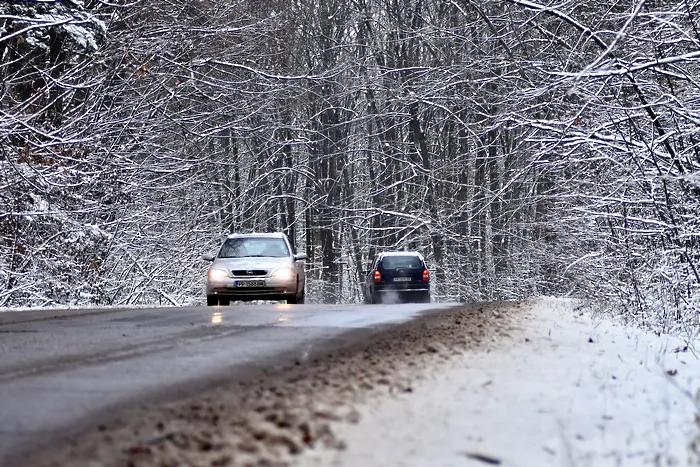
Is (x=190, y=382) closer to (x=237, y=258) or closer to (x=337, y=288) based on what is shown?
(x=237, y=258)

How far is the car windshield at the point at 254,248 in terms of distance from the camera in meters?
24.4

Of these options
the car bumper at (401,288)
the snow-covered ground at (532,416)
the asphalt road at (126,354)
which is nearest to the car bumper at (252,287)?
the asphalt road at (126,354)

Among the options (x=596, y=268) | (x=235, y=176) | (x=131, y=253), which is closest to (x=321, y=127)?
(x=235, y=176)

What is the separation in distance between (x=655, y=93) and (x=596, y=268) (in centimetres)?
534

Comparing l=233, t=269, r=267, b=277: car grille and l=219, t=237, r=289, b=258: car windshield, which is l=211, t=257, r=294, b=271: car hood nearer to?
l=233, t=269, r=267, b=277: car grille

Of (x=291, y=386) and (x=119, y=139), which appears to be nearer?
(x=291, y=386)

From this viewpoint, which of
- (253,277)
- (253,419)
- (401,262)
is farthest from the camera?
(401,262)

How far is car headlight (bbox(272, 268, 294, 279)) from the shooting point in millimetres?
23422

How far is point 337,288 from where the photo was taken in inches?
2010

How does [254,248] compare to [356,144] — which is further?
[356,144]

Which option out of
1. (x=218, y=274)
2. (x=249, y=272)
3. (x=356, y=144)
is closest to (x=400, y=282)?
(x=249, y=272)

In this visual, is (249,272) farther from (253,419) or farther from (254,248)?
(253,419)

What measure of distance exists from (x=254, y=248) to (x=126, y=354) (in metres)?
14.9

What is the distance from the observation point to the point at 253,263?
77.2 ft
